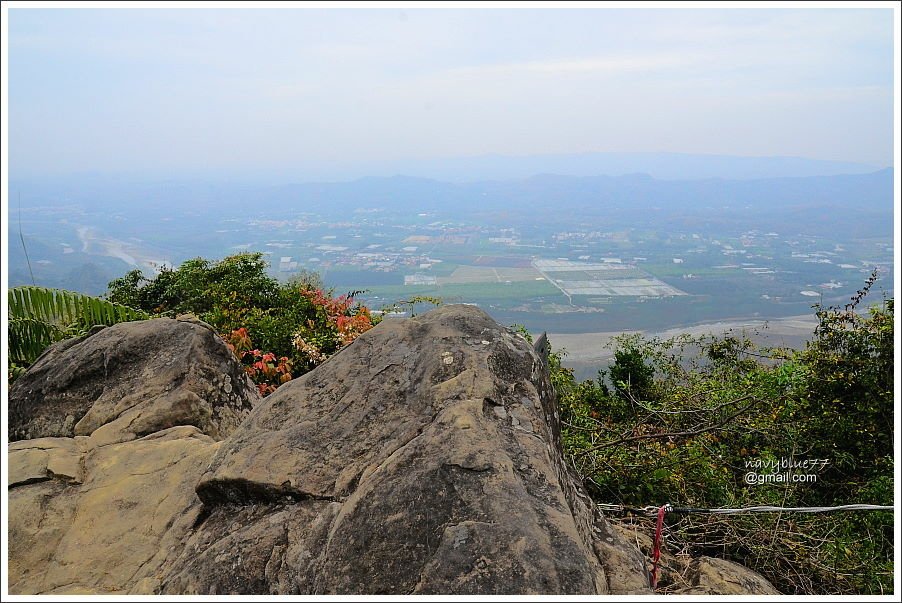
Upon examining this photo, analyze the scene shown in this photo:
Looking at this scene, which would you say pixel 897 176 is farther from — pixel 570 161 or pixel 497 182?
pixel 570 161

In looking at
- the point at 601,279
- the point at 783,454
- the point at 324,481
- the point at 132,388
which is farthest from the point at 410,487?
the point at 601,279

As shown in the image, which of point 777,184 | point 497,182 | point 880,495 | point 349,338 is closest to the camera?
point 880,495

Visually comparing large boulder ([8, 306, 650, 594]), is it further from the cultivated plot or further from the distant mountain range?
the distant mountain range

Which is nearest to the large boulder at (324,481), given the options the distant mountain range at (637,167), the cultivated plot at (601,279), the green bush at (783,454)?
the green bush at (783,454)

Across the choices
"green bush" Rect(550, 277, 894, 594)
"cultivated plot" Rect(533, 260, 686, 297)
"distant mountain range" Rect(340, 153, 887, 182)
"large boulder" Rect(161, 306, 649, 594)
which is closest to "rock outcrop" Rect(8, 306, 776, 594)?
"large boulder" Rect(161, 306, 649, 594)

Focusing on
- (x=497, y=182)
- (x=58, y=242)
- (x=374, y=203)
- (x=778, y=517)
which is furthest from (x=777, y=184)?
(x=778, y=517)

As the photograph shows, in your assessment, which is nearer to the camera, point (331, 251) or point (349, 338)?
point (349, 338)

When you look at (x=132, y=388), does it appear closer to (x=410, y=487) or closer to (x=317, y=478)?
(x=317, y=478)
